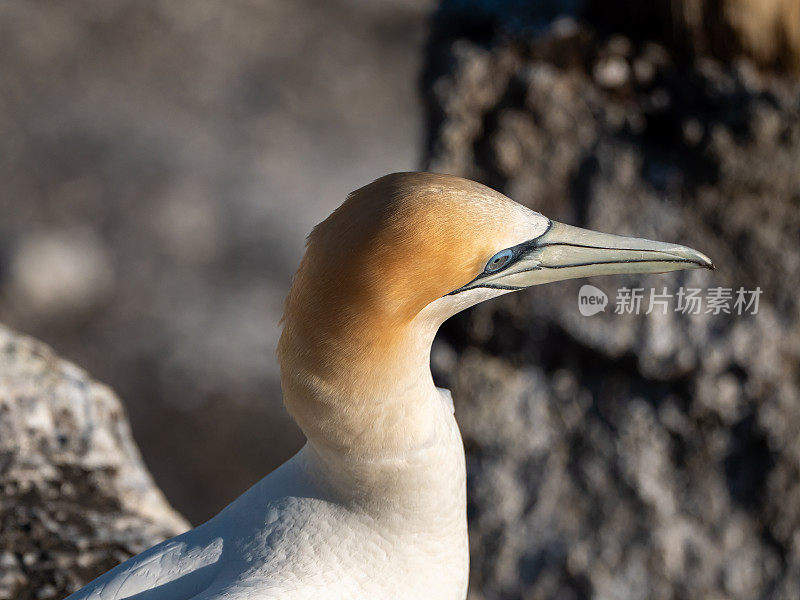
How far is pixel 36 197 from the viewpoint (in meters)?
6.26

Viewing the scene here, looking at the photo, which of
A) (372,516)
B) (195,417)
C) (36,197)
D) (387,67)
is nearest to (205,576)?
(372,516)

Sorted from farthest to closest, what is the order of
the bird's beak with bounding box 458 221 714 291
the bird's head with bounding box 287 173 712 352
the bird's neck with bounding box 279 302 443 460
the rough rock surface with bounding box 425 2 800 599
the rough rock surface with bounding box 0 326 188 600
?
the rough rock surface with bounding box 425 2 800 599, the rough rock surface with bounding box 0 326 188 600, the bird's beak with bounding box 458 221 714 291, the bird's neck with bounding box 279 302 443 460, the bird's head with bounding box 287 173 712 352

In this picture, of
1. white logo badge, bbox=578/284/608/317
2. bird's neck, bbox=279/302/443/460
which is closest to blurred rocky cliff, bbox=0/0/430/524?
white logo badge, bbox=578/284/608/317

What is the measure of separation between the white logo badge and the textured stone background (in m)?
0.09

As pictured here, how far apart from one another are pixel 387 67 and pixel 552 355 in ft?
8.69

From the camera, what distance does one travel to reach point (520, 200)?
570 cm

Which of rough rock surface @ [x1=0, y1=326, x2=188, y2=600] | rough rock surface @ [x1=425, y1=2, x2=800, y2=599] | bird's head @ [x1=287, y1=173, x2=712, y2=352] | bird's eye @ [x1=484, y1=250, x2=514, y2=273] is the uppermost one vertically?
bird's head @ [x1=287, y1=173, x2=712, y2=352]

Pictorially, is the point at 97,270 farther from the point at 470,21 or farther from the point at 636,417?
the point at 636,417

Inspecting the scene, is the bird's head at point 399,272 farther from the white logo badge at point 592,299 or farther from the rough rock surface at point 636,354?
the rough rock surface at point 636,354

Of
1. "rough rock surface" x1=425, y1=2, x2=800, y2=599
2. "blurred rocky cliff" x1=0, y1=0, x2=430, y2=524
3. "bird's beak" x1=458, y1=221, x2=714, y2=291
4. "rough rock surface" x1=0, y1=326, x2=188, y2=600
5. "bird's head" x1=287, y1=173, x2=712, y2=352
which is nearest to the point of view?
"bird's head" x1=287, y1=173, x2=712, y2=352

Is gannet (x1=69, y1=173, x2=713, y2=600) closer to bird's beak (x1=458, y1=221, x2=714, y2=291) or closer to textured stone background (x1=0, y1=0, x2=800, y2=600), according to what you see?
bird's beak (x1=458, y1=221, x2=714, y2=291)

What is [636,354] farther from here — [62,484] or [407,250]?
[407,250]

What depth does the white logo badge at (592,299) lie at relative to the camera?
5379mm

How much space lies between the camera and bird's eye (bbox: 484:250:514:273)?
2.08m
